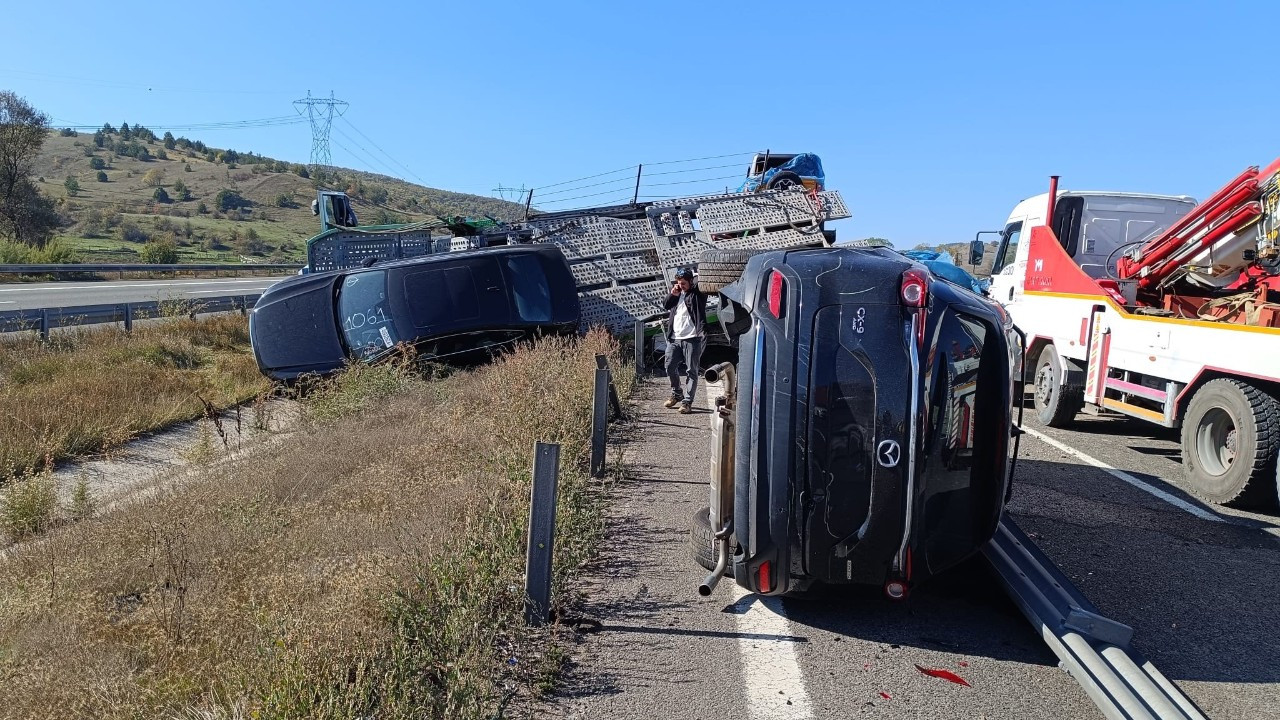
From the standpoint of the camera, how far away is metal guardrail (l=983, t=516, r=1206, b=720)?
329cm

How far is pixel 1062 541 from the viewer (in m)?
6.00

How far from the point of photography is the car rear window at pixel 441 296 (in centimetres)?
1158

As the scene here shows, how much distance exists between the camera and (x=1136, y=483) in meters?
7.67

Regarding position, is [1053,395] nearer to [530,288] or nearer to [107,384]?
[530,288]

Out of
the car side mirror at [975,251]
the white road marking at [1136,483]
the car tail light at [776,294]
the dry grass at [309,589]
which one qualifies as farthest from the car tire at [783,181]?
the car tail light at [776,294]

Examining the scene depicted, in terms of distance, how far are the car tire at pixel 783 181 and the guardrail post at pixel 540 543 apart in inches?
584

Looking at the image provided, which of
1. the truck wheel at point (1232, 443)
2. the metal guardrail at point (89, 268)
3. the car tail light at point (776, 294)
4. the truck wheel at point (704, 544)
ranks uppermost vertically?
the car tail light at point (776, 294)

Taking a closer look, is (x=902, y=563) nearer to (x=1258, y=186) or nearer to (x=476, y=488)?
(x=476, y=488)

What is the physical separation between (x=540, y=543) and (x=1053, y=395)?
311 inches

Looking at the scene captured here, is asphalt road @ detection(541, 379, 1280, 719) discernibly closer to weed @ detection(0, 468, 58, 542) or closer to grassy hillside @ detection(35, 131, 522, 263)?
weed @ detection(0, 468, 58, 542)

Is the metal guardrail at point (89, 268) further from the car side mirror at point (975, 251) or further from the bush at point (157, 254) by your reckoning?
the car side mirror at point (975, 251)

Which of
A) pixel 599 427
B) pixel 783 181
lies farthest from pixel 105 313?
pixel 783 181

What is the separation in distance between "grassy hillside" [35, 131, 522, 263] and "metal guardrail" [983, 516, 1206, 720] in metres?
39.9

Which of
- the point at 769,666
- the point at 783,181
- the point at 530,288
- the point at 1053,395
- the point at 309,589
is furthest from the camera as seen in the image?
the point at 783,181
